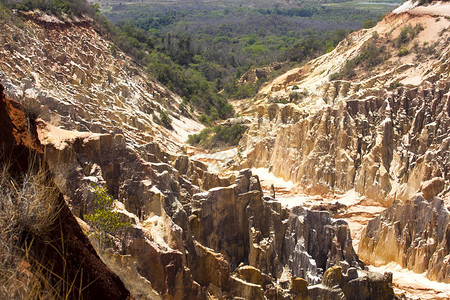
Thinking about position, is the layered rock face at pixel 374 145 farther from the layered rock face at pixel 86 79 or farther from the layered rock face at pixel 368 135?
the layered rock face at pixel 86 79

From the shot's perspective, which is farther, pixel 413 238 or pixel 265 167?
pixel 265 167

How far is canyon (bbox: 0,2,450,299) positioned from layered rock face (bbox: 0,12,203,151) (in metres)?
0.15

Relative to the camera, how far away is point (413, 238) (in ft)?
64.4

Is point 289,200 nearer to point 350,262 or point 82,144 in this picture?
point 350,262

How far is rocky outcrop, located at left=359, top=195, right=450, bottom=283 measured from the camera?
61.1ft

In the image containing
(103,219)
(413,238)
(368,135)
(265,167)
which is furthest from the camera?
(265,167)

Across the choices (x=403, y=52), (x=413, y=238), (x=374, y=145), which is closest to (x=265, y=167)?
(x=374, y=145)

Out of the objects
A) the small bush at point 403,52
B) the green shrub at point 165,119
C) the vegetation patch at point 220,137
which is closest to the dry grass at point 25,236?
the vegetation patch at point 220,137

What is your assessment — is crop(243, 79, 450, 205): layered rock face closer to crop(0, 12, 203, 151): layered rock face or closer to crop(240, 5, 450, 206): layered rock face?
crop(240, 5, 450, 206): layered rock face

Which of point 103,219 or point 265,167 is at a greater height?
point 103,219

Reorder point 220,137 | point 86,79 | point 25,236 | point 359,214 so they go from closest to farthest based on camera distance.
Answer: point 25,236
point 359,214
point 86,79
point 220,137

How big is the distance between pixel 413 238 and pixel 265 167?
508 inches

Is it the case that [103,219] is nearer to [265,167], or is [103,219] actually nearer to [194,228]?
[194,228]

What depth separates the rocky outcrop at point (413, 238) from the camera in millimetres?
18625
